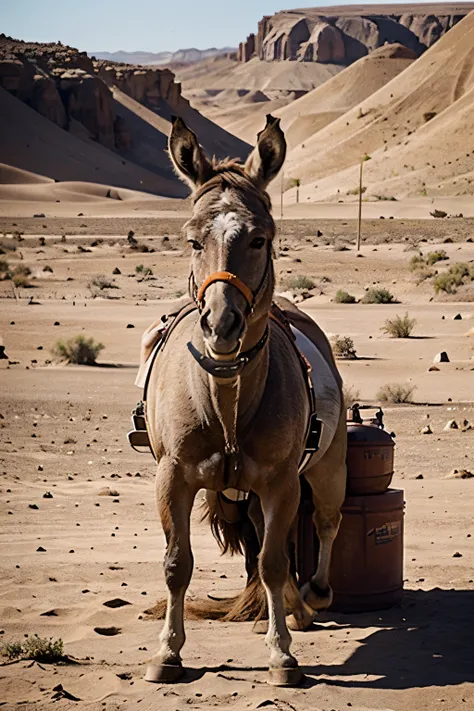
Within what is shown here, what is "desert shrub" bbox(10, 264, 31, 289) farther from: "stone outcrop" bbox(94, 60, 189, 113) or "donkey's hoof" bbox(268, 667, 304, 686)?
"stone outcrop" bbox(94, 60, 189, 113)

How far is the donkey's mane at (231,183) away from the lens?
19.6 feet

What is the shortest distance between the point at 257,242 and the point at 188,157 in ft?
2.16

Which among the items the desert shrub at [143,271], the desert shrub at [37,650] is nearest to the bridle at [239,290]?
the desert shrub at [37,650]

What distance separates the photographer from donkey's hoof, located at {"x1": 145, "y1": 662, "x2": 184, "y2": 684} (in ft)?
20.4

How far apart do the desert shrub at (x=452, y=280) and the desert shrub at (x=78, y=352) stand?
12.5 m

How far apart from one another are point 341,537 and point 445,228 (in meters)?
55.8

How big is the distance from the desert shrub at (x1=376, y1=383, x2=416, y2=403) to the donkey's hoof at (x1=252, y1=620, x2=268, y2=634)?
1050cm

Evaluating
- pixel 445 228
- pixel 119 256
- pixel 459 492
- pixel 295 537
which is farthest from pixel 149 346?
pixel 445 228

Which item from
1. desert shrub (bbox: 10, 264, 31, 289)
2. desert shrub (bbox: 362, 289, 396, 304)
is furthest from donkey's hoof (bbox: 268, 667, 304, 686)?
desert shrub (bbox: 10, 264, 31, 289)

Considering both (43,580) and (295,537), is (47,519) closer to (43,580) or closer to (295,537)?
(43,580)

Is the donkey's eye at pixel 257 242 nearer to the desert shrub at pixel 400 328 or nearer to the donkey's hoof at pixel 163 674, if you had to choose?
the donkey's hoof at pixel 163 674

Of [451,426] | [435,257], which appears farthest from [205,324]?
[435,257]

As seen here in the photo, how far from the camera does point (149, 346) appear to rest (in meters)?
7.87

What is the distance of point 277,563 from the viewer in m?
6.28
